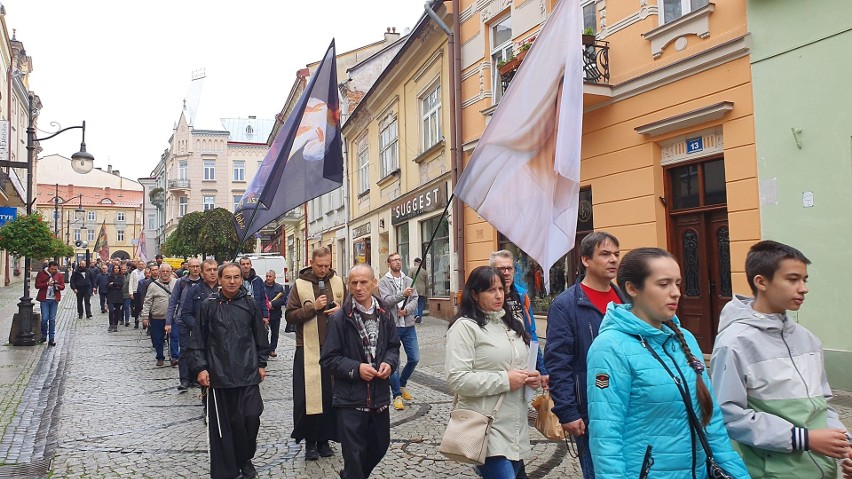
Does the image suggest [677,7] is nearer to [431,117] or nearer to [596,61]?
[596,61]

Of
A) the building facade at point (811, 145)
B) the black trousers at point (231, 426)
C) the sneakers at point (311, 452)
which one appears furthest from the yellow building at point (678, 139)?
the black trousers at point (231, 426)

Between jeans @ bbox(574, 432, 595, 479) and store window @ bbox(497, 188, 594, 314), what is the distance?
6960 mm

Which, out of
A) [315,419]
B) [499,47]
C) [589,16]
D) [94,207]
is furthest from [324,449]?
[94,207]

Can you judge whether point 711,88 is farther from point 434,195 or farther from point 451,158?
point 434,195

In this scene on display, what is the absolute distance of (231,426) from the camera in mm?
5148

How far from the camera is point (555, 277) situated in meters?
13.0

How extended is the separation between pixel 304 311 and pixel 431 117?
13.3m

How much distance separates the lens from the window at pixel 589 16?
11496 mm

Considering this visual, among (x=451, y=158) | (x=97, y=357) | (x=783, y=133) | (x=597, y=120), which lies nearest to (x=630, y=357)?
(x=783, y=133)

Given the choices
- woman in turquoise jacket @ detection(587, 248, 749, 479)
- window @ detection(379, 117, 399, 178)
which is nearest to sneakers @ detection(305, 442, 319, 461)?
woman in turquoise jacket @ detection(587, 248, 749, 479)

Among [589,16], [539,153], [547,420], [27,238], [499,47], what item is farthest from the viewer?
[27,238]

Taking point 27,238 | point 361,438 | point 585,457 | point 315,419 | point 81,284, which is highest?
point 27,238

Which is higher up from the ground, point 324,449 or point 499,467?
point 499,467

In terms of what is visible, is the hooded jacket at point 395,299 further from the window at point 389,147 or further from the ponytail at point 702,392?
the window at point 389,147
